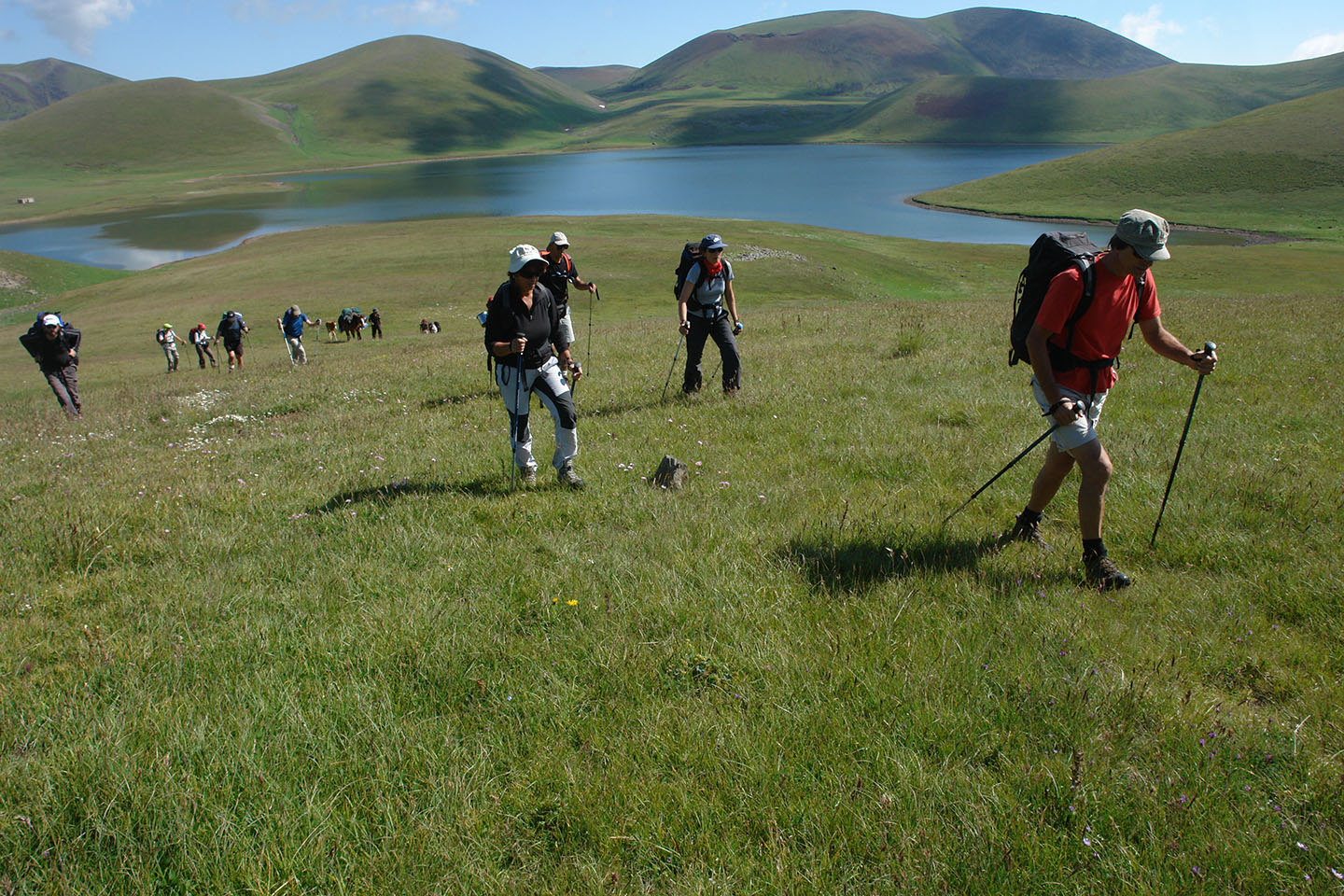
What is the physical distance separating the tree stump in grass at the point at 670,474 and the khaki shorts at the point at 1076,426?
11.8 feet

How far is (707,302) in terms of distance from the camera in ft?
40.5

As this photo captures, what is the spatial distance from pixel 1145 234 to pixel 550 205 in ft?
395

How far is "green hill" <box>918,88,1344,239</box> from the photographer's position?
96438 mm

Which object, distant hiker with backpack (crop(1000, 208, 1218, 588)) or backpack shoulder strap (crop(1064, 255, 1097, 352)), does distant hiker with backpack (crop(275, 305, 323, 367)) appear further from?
backpack shoulder strap (crop(1064, 255, 1097, 352))

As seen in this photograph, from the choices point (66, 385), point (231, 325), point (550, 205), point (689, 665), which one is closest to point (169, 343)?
point (231, 325)

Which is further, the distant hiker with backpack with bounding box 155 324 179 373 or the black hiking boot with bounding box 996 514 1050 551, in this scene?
the distant hiker with backpack with bounding box 155 324 179 373

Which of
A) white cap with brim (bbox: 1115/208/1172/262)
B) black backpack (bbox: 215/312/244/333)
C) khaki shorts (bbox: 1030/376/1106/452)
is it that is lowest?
black backpack (bbox: 215/312/244/333)

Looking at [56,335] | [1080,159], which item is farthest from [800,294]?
[1080,159]

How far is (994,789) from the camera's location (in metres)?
3.56

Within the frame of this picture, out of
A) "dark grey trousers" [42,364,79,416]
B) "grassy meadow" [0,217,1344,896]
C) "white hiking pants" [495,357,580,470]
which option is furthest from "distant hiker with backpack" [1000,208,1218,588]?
"dark grey trousers" [42,364,79,416]

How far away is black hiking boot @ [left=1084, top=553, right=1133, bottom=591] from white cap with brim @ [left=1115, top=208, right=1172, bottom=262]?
233 centimetres

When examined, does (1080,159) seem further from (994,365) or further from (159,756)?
(159,756)

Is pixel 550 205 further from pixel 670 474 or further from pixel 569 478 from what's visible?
pixel 670 474

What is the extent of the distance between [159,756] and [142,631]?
206 centimetres
